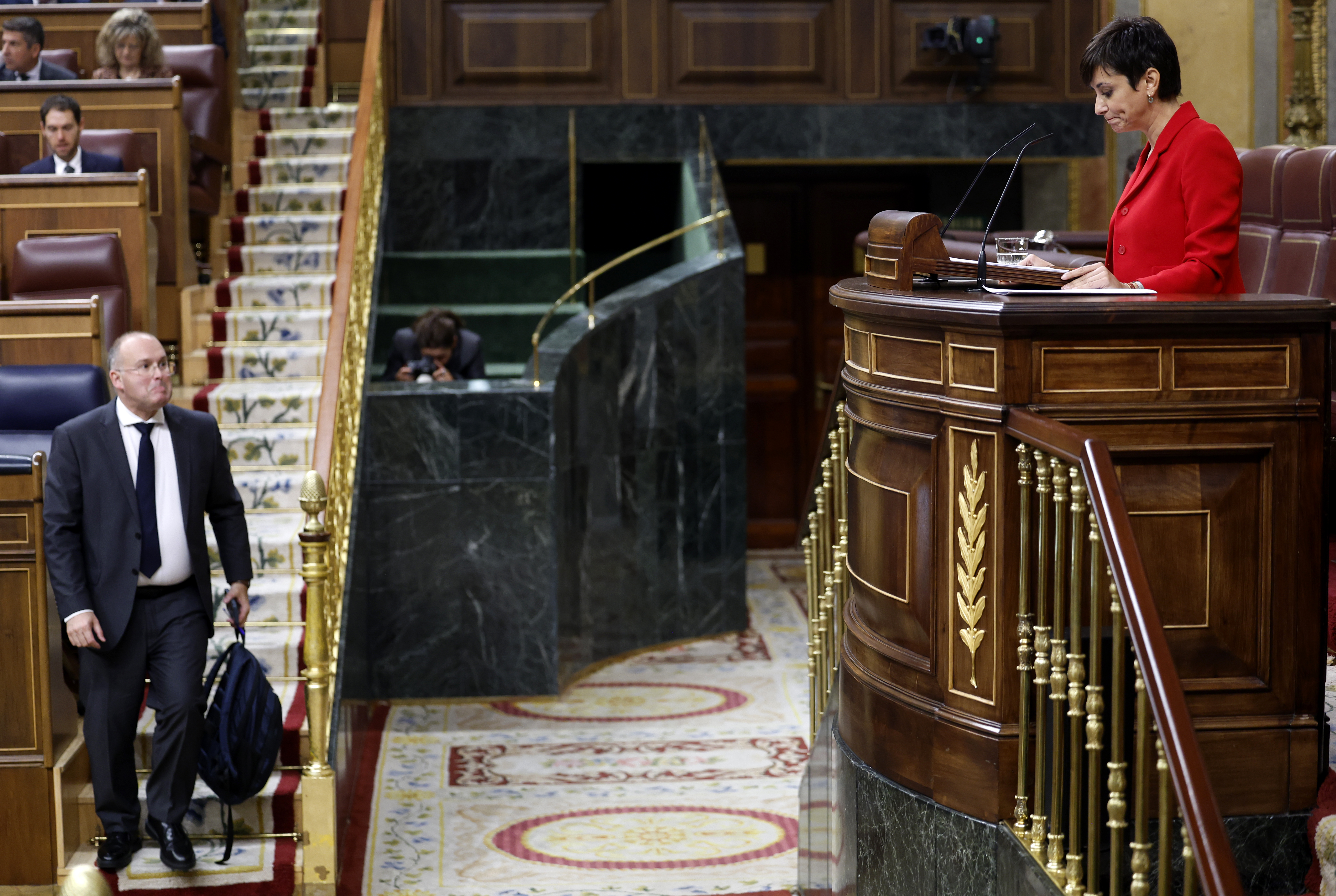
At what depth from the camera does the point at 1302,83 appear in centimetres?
666

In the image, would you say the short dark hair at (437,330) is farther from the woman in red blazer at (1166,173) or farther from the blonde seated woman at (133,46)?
the woman in red blazer at (1166,173)

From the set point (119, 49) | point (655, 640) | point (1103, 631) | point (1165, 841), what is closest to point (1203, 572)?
point (1103, 631)

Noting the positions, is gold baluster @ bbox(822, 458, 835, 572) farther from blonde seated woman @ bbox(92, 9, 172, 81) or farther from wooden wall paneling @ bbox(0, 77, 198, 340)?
blonde seated woman @ bbox(92, 9, 172, 81)

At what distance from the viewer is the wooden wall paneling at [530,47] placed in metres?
8.26

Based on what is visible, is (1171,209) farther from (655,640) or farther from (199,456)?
(655,640)

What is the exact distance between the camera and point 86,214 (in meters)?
5.89

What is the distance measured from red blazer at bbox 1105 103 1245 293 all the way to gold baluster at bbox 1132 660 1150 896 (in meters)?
0.81

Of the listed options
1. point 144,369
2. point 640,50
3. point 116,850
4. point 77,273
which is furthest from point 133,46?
point 116,850

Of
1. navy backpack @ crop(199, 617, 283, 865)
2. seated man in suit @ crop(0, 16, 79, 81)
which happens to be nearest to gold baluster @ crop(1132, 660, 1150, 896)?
navy backpack @ crop(199, 617, 283, 865)

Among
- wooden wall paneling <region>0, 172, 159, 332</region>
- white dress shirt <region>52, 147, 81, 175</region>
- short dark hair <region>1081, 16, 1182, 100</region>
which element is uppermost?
white dress shirt <region>52, 147, 81, 175</region>

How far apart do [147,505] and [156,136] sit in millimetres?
3044

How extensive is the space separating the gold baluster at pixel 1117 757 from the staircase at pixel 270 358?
263 cm

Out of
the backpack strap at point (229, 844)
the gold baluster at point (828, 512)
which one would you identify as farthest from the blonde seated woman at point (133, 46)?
the gold baluster at point (828, 512)

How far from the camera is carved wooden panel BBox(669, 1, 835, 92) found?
8.25 m
